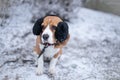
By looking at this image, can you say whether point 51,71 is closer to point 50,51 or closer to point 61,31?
point 50,51

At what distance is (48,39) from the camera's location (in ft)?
12.0

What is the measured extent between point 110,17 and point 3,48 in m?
2.94

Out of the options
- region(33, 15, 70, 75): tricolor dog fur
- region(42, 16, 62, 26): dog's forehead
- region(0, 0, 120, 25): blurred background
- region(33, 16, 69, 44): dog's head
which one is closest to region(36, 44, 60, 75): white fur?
region(33, 15, 70, 75): tricolor dog fur

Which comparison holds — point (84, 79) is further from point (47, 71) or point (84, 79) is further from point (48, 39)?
point (48, 39)

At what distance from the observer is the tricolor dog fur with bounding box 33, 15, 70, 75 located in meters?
3.67

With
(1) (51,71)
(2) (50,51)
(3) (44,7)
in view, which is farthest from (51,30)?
(3) (44,7)

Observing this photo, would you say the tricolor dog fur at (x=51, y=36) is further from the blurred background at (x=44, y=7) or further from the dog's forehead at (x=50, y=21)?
the blurred background at (x=44, y=7)

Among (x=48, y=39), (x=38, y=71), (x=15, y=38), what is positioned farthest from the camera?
(x=15, y=38)

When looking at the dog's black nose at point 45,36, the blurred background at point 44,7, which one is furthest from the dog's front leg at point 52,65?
the blurred background at point 44,7

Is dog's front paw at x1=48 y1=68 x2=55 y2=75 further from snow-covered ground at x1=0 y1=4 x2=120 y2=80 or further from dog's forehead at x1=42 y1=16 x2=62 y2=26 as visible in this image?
dog's forehead at x1=42 y1=16 x2=62 y2=26

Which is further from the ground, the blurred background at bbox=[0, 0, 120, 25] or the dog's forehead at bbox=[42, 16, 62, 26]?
the dog's forehead at bbox=[42, 16, 62, 26]

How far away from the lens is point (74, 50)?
4.96m

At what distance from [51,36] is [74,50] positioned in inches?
53.9

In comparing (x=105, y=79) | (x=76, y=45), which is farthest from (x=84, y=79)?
(x=76, y=45)
